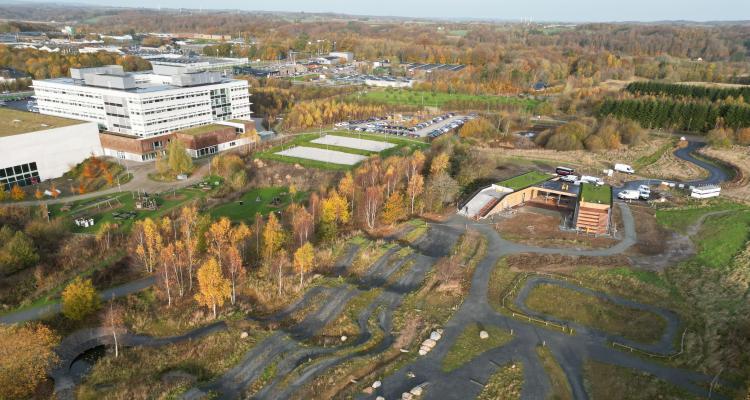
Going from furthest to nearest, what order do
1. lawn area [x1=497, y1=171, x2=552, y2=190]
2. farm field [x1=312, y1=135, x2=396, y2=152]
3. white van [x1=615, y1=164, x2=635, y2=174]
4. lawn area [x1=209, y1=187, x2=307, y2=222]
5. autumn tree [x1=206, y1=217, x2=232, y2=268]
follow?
farm field [x1=312, y1=135, x2=396, y2=152]
white van [x1=615, y1=164, x2=635, y2=174]
lawn area [x1=497, y1=171, x2=552, y2=190]
lawn area [x1=209, y1=187, x2=307, y2=222]
autumn tree [x1=206, y1=217, x2=232, y2=268]

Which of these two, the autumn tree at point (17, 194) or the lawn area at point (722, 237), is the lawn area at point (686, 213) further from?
the autumn tree at point (17, 194)

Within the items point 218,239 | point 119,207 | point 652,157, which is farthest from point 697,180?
point 119,207

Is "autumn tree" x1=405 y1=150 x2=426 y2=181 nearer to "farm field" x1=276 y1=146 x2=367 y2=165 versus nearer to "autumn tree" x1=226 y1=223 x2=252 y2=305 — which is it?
"farm field" x1=276 y1=146 x2=367 y2=165

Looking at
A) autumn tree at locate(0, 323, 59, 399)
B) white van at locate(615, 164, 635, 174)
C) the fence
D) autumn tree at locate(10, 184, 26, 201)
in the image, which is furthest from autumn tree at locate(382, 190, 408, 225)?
autumn tree at locate(10, 184, 26, 201)

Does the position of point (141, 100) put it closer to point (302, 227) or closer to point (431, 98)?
point (302, 227)

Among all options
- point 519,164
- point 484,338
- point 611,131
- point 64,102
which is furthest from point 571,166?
point 64,102

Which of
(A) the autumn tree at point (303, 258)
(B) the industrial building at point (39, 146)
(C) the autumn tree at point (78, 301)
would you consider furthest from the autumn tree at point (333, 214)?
(B) the industrial building at point (39, 146)

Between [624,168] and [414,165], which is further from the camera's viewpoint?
[624,168]
